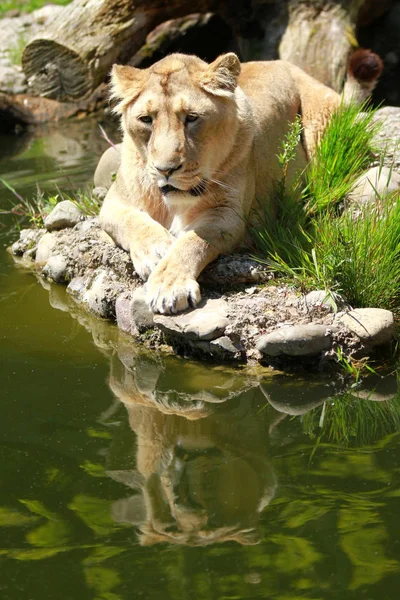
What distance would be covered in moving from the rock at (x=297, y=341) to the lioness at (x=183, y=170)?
60 cm

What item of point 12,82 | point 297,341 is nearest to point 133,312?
point 297,341

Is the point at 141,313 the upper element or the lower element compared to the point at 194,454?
lower

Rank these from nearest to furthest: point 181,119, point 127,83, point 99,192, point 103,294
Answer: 1. point 181,119
2. point 127,83
3. point 103,294
4. point 99,192

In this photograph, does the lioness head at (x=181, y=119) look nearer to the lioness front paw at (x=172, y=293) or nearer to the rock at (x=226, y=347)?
the lioness front paw at (x=172, y=293)

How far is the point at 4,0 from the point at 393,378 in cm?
1465

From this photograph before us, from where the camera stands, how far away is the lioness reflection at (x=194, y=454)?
14.2ft

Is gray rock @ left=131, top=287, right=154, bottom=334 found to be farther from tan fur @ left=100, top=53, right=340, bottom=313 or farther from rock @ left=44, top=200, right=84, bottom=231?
rock @ left=44, top=200, right=84, bottom=231

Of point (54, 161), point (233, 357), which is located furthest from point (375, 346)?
point (54, 161)

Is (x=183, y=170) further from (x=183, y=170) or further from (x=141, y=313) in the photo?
(x=141, y=313)

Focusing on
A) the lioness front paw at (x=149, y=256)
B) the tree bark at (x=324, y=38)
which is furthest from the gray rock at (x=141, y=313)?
the tree bark at (x=324, y=38)

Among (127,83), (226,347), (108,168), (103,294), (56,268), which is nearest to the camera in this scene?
(226,347)

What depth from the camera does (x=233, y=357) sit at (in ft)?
20.0

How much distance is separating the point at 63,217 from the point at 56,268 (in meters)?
0.57

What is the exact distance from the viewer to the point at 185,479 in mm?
4719
